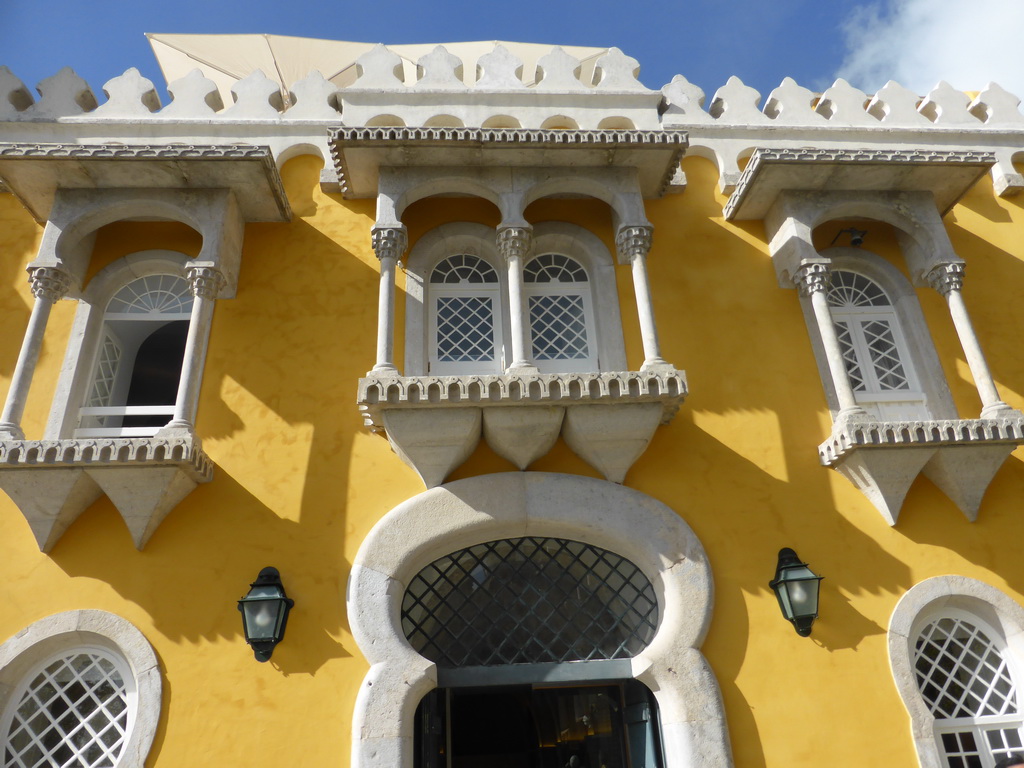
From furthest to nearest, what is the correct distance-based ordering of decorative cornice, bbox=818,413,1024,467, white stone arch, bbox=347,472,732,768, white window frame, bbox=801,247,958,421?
white window frame, bbox=801,247,958,421 < decorative cornice, bbox=818,413,1024,467 < white stone arch, bbox=347,472,732,768

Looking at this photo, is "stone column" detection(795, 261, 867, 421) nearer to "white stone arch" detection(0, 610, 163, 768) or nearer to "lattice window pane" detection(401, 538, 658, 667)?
"lattice window pane" detection(401, 538, 658, 667)

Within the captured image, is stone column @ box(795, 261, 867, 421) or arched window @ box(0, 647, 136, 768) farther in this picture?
stone column @ box(795, 261, 867, 421)

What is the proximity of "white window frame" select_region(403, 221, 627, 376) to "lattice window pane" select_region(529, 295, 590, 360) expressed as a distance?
69mm

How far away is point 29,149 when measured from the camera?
16.8 feet

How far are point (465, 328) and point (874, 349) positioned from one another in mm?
3291

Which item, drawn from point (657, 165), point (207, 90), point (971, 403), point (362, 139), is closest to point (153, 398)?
point (207, 90)

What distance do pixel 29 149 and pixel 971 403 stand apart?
280 inches

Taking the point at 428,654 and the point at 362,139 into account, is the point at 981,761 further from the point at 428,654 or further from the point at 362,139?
the point at 362,139

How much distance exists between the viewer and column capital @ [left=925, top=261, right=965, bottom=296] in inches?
222

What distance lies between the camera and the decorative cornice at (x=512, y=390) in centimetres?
471

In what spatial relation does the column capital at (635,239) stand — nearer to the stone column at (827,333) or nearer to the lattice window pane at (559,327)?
the lattice window pane at (559,327)

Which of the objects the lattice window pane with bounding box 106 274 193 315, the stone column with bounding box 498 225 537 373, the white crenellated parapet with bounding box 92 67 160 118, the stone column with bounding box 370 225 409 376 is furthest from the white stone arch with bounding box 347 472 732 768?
the white crenellated parapet with bounding box 92 67 160 118

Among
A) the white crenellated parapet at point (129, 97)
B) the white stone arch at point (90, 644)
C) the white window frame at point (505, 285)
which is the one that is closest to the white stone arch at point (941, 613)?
the white window frame at point (505, 285)

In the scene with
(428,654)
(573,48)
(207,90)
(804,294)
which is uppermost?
(573,48)
